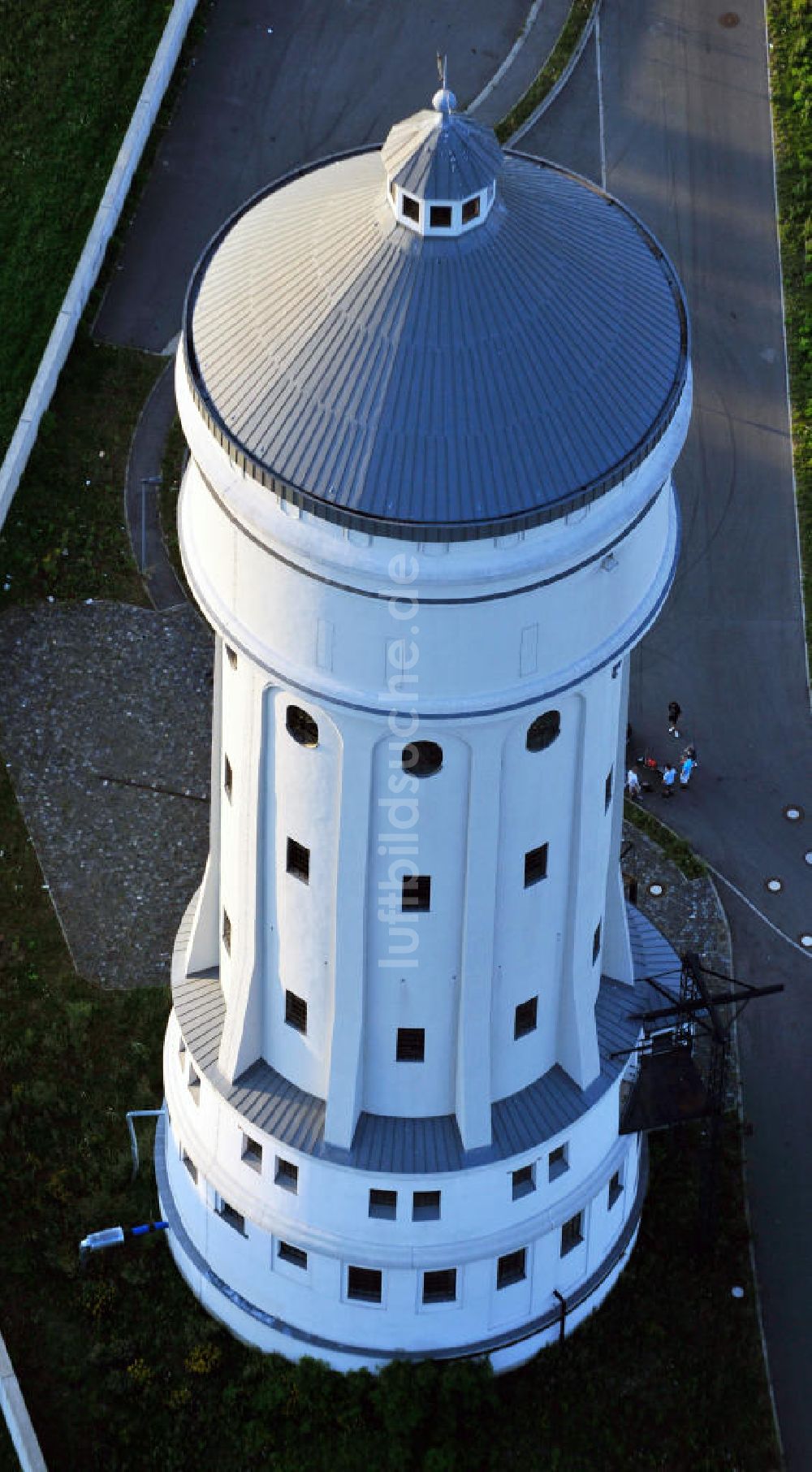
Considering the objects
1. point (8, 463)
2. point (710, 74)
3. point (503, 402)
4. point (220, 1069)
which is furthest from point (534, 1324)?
point (710, 74)

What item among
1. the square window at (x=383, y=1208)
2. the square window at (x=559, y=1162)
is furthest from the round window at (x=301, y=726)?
the square window at (x=559, y=1162)

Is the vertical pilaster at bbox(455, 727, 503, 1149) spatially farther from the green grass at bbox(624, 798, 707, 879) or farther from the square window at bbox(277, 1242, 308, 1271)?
the green grass at bbox(624, 798, 707, 879)

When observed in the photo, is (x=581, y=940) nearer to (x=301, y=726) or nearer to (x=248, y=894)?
(x=248, y=894)

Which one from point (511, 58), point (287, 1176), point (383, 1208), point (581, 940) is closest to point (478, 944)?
point (581, 940)

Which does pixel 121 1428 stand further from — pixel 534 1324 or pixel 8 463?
pixel 8 463

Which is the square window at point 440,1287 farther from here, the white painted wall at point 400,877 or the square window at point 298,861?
the square window at point 298,861

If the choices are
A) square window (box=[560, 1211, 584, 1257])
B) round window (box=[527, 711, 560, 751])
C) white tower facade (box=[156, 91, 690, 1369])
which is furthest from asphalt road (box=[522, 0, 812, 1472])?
round window (box=[527, 711, 560, 751])
